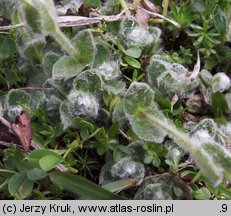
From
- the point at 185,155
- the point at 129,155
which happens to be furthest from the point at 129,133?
the point at 185,155

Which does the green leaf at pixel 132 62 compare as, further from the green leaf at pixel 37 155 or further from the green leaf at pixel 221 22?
the green leaf at pixel 37 155

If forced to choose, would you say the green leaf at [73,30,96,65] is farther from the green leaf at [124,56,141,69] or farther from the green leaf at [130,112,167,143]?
the green leaf at [130,112,167,143]

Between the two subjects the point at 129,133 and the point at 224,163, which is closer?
the point at 224,163

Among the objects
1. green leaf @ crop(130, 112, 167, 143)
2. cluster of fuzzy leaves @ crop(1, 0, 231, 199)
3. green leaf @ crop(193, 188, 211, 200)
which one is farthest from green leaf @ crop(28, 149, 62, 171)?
green leaf @ crop(193, 188, 211, 200)

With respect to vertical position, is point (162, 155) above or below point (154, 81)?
below

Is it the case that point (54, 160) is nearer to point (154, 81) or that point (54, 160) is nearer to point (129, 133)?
point (129, 133)

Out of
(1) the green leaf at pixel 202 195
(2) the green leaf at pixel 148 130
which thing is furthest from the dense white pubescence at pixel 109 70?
(1) the green leaf at pixel 202 195
